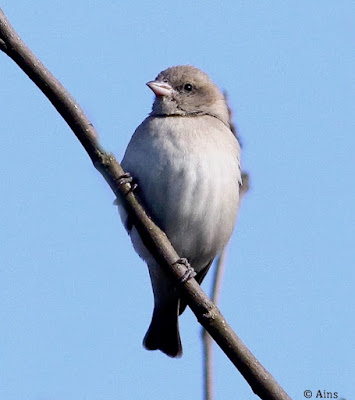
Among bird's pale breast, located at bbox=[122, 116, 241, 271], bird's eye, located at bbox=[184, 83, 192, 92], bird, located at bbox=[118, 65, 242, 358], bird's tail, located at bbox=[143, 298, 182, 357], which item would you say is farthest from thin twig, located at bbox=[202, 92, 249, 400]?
bird's eye, located at bbox=[184, 83, 192, 92]

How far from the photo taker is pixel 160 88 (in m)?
6.20

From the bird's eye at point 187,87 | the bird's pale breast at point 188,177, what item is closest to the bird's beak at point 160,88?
the bird's eye at point 187,87

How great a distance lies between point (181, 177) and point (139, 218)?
4.81ft

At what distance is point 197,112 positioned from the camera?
620cm

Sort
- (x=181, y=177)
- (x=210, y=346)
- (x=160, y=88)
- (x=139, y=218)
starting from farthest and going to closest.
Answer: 1. (x=160, y=88)
2. (x=181, y=177)
3. (x=139, y=218)
4. (x=210, y=346)

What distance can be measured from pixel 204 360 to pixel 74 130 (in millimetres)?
1236

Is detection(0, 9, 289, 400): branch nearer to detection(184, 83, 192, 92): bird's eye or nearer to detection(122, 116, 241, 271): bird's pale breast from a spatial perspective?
detection(122, 116, 241, 271): bird's pale breast

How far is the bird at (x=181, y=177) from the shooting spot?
17.7 feet

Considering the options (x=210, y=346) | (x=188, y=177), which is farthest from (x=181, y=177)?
(x=210, y=346)

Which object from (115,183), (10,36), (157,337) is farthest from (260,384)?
(157,337)

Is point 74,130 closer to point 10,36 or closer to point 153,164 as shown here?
point 10,36

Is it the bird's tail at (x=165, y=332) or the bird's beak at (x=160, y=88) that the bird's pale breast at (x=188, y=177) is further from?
the bird's tail at (x=165, y=332)

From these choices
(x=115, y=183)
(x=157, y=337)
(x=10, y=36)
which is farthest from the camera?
(x=157, y=337)

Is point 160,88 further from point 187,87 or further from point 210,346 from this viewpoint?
point 210,346
